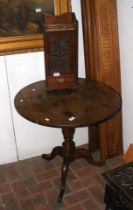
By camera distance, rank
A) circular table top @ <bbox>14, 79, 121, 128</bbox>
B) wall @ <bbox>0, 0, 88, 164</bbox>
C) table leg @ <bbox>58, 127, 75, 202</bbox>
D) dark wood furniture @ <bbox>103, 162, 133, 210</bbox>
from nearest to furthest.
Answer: dark wood furniture @ <bbox>103, 162, 133, 210</bbox> < circular table top @ <bbox>14, 79, 121, 128</bbox> < table leg @ <bbox>58, 127, 75, 202</bbox> < wall @ <bbox>0, 0, 88, 164</bbox>

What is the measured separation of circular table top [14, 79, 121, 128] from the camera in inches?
76.7

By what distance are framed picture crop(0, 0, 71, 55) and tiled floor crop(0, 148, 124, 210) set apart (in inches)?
40.7

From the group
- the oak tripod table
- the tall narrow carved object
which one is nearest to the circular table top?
the oak tripod table

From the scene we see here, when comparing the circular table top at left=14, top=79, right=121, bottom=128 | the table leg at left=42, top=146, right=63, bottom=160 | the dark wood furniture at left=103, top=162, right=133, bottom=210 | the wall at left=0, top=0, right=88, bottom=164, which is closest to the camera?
the dark wood furniture at left=103, top=162, right=133, bottom=210

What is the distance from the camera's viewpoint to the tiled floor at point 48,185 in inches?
90.1

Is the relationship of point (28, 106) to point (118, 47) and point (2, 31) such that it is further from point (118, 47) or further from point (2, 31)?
point (118, 47)

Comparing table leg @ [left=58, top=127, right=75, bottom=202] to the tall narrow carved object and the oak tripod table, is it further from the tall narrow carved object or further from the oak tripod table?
the tall narrow carved object

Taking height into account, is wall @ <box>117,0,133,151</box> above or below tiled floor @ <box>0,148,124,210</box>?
above

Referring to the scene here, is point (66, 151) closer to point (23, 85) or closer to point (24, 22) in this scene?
point (23, 85)

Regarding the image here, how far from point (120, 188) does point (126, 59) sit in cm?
122

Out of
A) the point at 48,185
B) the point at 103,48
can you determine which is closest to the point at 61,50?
the point at 103,48

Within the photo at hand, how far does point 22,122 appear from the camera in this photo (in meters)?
2.70

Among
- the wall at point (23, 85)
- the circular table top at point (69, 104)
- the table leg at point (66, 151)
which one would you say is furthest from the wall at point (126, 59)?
the table leg at point (66, 151)

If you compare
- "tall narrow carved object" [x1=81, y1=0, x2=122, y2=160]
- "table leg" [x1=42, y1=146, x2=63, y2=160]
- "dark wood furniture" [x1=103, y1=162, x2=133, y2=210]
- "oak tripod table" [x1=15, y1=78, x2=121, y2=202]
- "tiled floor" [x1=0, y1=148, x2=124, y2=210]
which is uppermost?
"tall narrow carved object" [x1=81, y1=0, x2=122, y2=160]
